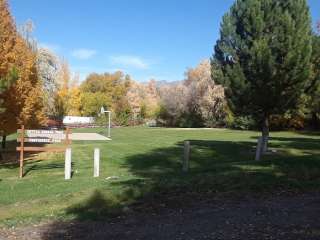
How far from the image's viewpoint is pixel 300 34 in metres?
19.4

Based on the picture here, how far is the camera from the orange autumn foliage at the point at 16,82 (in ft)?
58.4

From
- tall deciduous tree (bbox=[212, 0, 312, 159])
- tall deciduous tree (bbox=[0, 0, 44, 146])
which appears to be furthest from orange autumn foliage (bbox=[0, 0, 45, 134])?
tall deciduous tree (bbox=[212, 0, 312, 159])

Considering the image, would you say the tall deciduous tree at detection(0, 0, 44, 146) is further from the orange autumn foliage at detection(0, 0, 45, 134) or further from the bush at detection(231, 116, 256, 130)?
the bush at detection(231, 116, 256, 130)

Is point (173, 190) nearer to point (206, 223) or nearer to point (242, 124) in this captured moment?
point (206, 223)

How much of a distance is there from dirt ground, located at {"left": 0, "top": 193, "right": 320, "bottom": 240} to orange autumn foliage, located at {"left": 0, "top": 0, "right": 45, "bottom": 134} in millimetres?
10635

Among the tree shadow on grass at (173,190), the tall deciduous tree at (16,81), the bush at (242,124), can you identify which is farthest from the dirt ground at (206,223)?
the bush at (242,124)

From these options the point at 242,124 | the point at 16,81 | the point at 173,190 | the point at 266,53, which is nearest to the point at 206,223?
the point at 173,190

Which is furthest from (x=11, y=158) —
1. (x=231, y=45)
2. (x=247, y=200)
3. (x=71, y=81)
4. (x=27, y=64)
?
(x=71, y=81)

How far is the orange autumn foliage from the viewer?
1780 cm

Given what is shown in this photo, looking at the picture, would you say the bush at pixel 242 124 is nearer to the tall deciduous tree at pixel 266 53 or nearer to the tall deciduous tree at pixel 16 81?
the tall deciduous tree at pixel 266 53

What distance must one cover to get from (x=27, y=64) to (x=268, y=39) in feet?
35.1

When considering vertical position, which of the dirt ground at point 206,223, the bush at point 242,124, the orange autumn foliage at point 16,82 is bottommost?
the dirt ground at point 206,223

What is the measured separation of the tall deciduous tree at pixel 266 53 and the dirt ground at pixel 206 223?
1227 cm

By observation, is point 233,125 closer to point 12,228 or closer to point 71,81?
point 71,81
